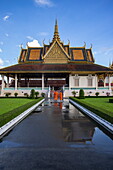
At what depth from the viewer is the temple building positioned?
29.0 meters

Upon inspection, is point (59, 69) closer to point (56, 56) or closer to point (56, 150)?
point (56, 56)

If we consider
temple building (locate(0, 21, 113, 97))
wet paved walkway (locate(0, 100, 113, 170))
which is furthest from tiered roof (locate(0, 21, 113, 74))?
wet paved walkway (locate(0, 100, 113, 170))

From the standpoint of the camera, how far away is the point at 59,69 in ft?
95.7

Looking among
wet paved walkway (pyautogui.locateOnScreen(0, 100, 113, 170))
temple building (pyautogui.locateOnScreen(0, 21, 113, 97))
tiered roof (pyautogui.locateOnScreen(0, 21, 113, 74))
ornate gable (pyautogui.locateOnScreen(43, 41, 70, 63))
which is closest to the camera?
wet paved walkway (pyautogui.locateOnScreen(0, 100, 113, 170))

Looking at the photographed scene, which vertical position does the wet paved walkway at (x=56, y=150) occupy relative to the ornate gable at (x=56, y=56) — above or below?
below

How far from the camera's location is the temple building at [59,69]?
95.0ft

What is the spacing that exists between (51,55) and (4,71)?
10.6 m

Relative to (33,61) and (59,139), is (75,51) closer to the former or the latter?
(33,61)

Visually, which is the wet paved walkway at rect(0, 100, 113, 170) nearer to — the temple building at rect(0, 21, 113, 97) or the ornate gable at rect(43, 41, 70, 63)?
the temple building at rect(0, 21, 113, 97)

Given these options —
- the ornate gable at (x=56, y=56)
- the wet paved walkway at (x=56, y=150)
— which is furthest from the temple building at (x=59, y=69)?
the wet paved walkway at (x=56, y=150)

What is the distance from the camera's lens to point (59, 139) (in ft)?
15.2

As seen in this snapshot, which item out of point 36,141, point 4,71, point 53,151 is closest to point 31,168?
point 53,151

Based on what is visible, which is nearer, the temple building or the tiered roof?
the temple building

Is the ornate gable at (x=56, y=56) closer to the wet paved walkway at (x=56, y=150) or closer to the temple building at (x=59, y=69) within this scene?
the temple building at (x=59, y=69)
